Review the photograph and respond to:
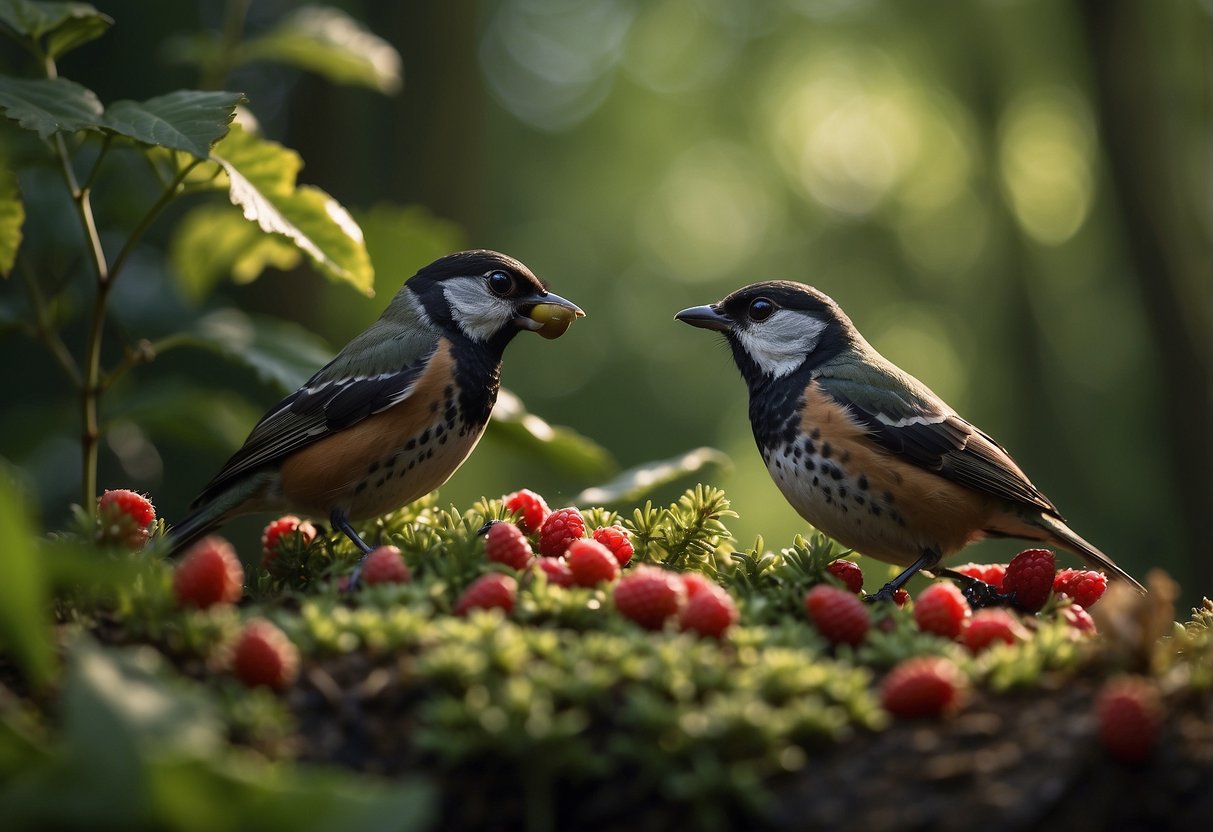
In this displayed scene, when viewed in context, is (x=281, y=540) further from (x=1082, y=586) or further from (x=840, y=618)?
(x=1082, y=586)

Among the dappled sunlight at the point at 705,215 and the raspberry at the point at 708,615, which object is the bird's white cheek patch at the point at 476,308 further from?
the dappled sunlight at the point at 705,215

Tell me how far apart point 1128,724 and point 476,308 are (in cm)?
299

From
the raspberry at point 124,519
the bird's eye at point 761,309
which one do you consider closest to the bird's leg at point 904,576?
the bird's eye at point 761,309

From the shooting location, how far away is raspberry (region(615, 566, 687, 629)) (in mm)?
2561

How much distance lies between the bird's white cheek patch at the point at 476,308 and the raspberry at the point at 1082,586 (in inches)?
88.8

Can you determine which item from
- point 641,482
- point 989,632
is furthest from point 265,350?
point 989,632

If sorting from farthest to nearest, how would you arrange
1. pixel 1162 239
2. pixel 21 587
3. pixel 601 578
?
pixel 1162 239 < pixel 601 578 < pixel 21 587

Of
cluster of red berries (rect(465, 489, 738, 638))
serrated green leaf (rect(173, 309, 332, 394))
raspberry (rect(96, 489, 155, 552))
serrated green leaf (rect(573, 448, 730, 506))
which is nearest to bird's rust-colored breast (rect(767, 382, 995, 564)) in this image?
serrated green leaf (rect(573, 448, 730, 506))

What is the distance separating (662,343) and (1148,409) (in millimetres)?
7745

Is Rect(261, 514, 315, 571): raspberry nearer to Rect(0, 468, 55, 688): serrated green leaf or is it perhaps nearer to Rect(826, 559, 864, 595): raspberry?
Rect(0, 468, 55, 688): serrated green leaf

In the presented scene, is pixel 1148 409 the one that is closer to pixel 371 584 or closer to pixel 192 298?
pixel 192 298

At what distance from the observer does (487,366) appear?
4.22m

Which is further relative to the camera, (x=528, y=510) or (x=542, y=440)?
(x=542, y=440)

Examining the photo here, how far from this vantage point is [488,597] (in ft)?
8.39
